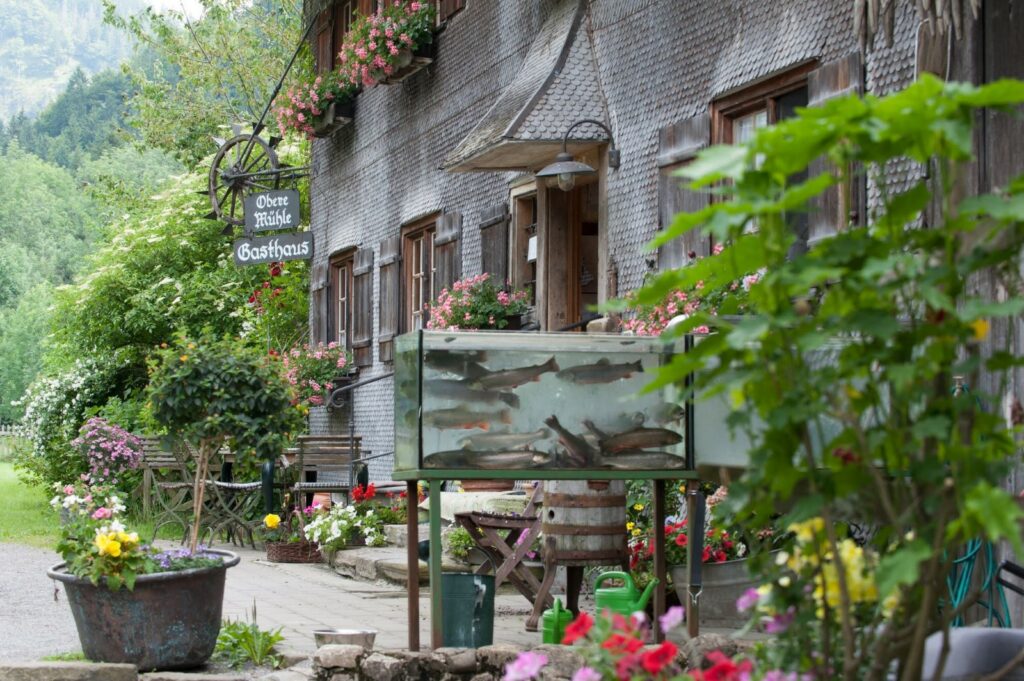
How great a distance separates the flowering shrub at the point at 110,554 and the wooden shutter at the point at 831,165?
3782mm

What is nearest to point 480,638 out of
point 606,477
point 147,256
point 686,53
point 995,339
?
point 606,477

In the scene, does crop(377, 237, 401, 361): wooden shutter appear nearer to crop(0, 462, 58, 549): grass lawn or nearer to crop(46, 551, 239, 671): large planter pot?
crop(0, 462, 58, 549): grass lawn

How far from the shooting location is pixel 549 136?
11.1 meters

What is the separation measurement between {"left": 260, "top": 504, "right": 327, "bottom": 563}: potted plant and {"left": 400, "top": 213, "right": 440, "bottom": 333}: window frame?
263cm

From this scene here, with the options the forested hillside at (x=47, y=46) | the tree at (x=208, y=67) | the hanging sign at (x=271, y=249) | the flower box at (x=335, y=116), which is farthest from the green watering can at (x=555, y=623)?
the forested hillside at (x=47, y=46)

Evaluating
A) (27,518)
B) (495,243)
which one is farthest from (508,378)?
(27,518)

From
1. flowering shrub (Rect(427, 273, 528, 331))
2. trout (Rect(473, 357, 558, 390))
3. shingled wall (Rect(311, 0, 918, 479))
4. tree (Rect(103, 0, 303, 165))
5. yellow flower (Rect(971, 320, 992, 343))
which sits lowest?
yellow flower (Rect(971, 320, 992, 343))

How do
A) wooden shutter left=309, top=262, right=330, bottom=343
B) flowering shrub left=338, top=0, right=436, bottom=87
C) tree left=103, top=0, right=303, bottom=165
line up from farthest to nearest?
tree left=103, top=0, right=303, bottom=165 < wooden shutter left=309, top=262, right=330, bottom=343 < flowering shrub left=338, top=0, right=436, bottom=87

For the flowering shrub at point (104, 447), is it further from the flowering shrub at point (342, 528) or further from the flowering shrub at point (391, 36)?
the flowering shrub at point (391, 36)

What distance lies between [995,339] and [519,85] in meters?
6.04

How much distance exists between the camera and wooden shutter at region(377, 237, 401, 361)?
16188 millimetres

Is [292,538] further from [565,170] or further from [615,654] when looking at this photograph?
[615,654]

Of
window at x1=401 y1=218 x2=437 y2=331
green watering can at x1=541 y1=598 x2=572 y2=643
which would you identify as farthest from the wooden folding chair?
window at x1=401 y1=218 x2=437 y2=331

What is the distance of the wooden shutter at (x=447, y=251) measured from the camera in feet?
47.5
